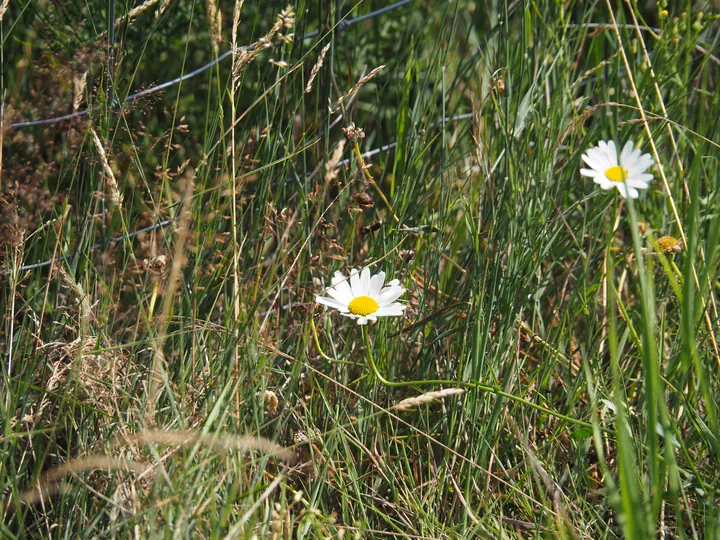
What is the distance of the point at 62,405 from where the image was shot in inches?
46.4

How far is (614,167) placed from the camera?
1.33m

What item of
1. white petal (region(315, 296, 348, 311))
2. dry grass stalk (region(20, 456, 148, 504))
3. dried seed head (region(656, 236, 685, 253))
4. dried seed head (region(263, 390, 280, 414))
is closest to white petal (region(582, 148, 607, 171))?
dried seed head (region(656, 236, 685, 253))

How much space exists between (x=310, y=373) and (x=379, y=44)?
139 centimetres

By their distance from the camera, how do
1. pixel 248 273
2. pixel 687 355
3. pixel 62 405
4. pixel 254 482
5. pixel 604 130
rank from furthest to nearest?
pixel 604 130 → pixel 248 273 → pixel 62 405 → pixel 254 482 → pixel 687 355

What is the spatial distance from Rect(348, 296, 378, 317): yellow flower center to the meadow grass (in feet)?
0.28

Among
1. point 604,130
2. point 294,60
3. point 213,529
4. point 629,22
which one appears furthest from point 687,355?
point 629,22

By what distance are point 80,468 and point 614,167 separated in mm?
1038

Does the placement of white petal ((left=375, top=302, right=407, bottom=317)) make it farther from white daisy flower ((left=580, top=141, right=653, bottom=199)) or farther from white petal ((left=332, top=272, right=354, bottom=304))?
white daisy flower ((left=580, top=141, right=653, bottom=199))

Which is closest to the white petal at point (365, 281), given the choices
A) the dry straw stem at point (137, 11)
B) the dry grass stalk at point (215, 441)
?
the dry grass stalk at point (215, 441)

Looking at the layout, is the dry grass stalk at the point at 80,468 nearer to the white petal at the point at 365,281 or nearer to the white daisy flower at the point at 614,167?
the white petal at the point at 365,281

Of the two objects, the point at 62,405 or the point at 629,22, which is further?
the point at 629,22

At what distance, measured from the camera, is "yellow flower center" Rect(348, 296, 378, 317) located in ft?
4.08

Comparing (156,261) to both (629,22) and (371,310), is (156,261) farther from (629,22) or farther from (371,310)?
(629,22)

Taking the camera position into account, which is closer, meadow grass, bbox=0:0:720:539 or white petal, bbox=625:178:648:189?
meadow grass, bbox=0:0:720:539
